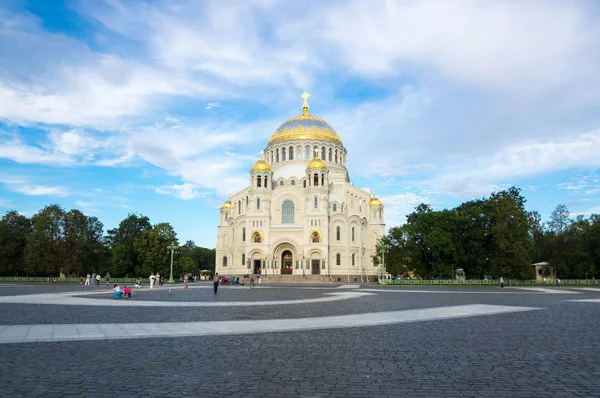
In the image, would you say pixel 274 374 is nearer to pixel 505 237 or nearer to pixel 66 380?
pixel 66 380

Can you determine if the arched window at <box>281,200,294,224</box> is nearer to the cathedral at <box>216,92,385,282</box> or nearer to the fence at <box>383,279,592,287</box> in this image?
the cathedral at <box>216,92,385,282</box>

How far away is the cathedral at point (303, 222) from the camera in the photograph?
6338cm

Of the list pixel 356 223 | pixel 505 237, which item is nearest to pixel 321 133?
pixel 356 223

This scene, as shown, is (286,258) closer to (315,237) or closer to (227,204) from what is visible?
(315,237)

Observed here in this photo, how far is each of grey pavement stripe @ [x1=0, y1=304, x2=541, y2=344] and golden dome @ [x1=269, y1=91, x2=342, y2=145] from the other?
61.3 m

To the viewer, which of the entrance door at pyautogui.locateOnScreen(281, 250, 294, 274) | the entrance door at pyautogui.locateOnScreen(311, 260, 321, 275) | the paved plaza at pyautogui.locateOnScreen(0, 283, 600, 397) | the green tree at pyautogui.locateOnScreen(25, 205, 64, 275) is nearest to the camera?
the paved plaza at pyautogui.locateOnScreen(0, 283, 600, 397)

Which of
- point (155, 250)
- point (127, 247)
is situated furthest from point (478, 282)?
point (127, 247)

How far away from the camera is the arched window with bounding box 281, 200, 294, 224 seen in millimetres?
66375

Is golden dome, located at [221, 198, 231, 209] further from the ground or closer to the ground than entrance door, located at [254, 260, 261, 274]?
further from the ground

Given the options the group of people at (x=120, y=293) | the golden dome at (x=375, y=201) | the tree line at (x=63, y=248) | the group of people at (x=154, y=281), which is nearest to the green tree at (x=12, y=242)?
the tree line at (x=63, y=248)

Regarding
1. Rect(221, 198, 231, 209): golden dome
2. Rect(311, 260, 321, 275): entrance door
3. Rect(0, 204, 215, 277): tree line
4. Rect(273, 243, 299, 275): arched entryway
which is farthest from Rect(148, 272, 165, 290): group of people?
Rect(221, 198, 231, 209): golden dome

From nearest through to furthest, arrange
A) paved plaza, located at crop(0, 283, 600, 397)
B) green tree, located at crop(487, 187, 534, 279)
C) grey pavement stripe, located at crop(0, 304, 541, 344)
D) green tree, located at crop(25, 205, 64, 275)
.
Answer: paved plaza, located at crop(0, 283, 600, 397) < grey pavement stripe, located at crop(0, 304, 541, 344) < green tree, located at crop(487, 187, 534, 279) < green tree, located at crop(25, 205, 64, 275)

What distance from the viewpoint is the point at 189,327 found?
11.9 m

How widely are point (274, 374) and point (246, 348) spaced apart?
2.27 meters
